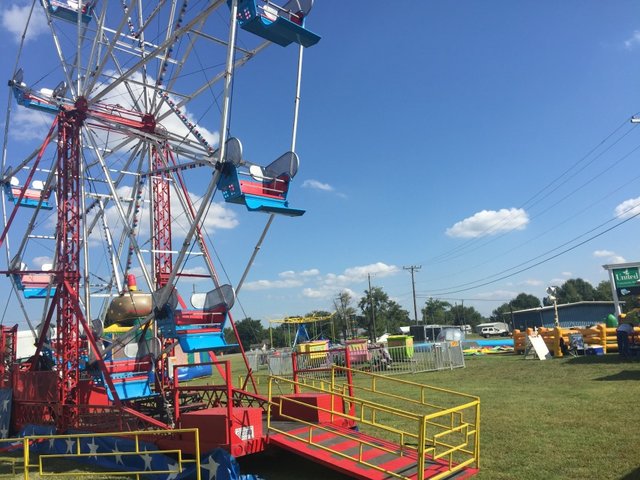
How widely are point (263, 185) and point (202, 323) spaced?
10.6 ft

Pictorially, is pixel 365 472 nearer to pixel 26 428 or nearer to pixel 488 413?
pixel 488 413

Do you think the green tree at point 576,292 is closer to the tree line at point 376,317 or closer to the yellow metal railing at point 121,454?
the tree line at point 376,317

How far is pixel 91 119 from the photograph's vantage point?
45.3 feet

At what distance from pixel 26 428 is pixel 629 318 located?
2400 centimetres

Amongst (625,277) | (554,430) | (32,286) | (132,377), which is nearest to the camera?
(554,430)

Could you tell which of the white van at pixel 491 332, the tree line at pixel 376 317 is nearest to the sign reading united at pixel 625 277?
the tree line at pixel 376 317

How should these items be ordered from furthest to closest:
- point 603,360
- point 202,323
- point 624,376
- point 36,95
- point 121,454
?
point 603,360, point 624,376, point 36,95, point 202,323, point 121,454

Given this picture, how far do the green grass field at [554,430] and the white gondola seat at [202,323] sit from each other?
249cm

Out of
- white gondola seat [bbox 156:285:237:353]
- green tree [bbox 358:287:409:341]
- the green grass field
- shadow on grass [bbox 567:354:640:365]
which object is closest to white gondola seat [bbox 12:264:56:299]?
white gondola seat [bbox 156:285:237:353]

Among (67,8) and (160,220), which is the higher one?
(67,8)

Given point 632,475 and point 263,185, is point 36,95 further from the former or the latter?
point 632,475

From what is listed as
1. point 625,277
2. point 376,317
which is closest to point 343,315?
point 376,317

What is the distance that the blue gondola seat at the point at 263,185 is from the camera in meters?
9.99

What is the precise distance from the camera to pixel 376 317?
9306 cm
